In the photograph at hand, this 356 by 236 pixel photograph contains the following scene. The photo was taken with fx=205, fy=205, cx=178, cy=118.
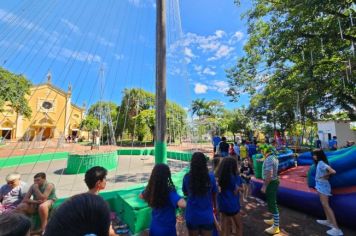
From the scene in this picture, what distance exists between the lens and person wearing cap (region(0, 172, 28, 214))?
3311 millimetres

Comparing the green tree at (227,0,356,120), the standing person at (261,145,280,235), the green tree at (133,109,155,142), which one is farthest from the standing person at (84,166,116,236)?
the green tree at (133,109,155,142)

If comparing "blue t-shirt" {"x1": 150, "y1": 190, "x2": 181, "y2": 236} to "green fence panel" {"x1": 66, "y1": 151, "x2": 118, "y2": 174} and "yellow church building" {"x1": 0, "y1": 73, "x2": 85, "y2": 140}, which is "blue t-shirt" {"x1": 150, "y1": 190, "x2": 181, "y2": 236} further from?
"yellow church building" {"x1": 0, "y1": 73, "x2": 85, "y2": 140}

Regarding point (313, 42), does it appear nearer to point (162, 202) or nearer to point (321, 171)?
point (321, 171)

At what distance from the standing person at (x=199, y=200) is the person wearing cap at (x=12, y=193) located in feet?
9.61

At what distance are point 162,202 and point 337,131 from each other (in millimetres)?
18559

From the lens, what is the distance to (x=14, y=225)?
32.1 inches

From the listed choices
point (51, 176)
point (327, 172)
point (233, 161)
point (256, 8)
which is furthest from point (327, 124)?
point (51, 176)

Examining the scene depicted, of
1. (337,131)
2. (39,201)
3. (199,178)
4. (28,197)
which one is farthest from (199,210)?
(337,131)

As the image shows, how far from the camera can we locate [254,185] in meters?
5.73

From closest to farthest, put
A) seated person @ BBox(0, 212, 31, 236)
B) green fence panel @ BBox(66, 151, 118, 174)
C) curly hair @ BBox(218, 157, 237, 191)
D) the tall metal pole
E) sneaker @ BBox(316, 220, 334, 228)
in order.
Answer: seated person @ BBox(0, 212, 31, 236) < curly hair @ BBox(218, 157, 237, 191) < sneaker @ BBox(316, 220, 334, 228) < the tall metal pole < green fence panel @ BBox(66, 151, 118, 174)

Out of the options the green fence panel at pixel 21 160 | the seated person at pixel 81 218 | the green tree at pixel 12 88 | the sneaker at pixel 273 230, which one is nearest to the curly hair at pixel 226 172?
the sneaker at pixel 273 230

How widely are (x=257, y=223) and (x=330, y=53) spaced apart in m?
7.28

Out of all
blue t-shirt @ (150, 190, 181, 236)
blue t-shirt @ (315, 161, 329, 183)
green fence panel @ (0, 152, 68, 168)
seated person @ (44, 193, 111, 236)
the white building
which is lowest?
green fence panel @ (0, 152, 68, 168)

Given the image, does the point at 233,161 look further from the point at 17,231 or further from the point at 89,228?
the point at 17,231
